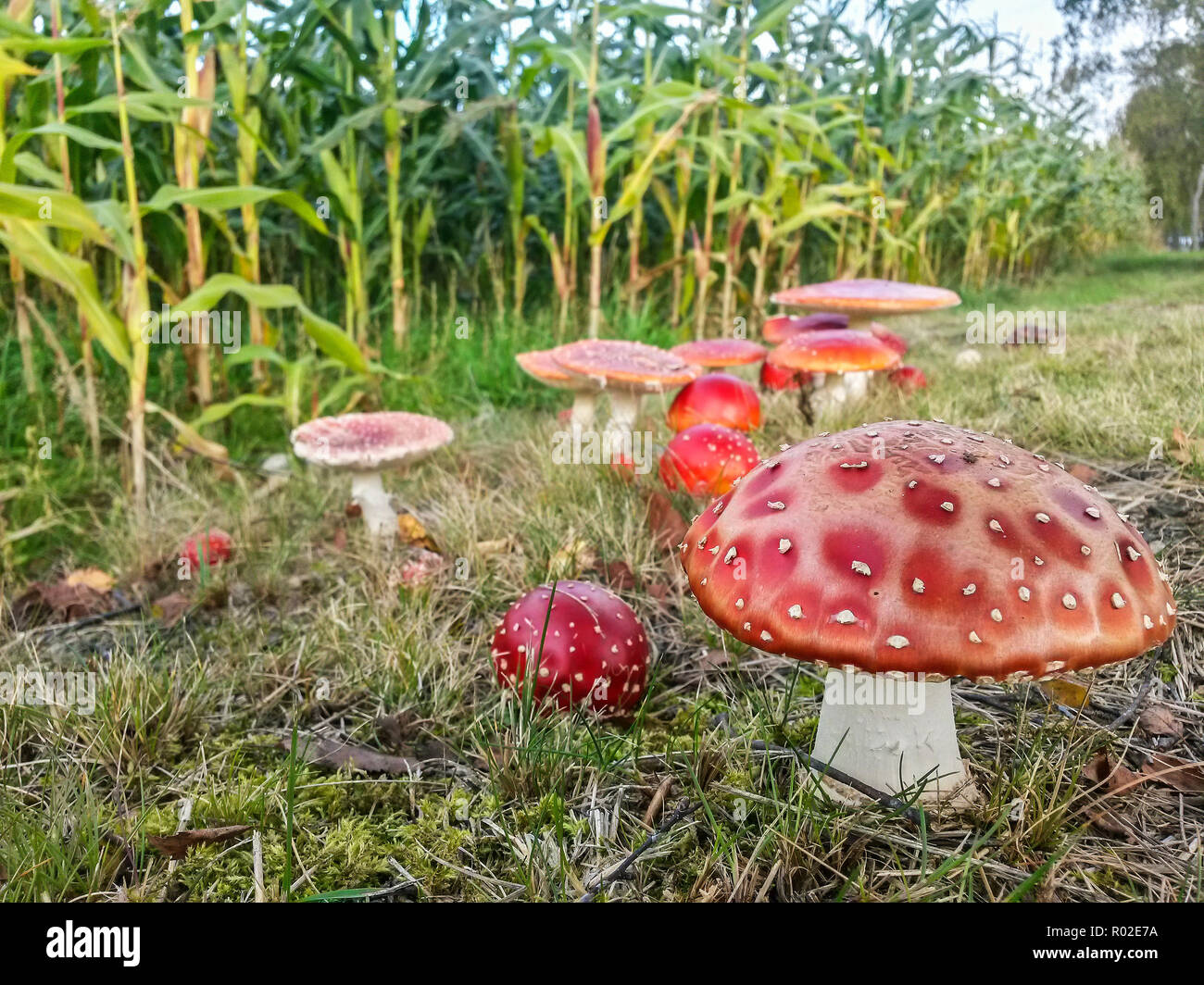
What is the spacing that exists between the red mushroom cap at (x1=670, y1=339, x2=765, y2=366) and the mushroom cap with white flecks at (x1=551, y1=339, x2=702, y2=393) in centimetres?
40

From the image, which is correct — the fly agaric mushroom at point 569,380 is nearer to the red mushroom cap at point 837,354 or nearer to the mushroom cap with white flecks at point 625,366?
the mushroom cap with white flecks at point 625,366

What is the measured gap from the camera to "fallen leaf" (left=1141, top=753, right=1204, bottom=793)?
164 cm

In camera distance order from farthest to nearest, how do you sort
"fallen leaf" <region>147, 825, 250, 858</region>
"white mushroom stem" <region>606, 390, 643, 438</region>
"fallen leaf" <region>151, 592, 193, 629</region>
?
"white mushroom stem" <region>606, 390, 643, 438</region>
"fallen leaf" <region>151, 592, 193, 629</region>
"fallen leaf" <region>147, 825, 250, 858</region>

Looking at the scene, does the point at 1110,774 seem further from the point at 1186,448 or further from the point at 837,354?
the point at 837,354

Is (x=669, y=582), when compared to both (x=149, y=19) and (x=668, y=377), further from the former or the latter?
(x=149, y=19)

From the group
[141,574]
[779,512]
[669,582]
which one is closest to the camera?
[779,512]

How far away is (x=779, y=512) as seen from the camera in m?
1.44

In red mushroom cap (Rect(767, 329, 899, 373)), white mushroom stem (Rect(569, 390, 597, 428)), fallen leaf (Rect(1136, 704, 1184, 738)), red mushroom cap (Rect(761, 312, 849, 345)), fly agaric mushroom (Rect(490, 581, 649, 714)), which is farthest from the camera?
red mushroom cap (Rect(761, 312, 849, 345))

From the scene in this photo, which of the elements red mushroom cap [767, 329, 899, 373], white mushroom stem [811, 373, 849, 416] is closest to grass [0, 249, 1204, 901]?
red mushroom cap [767, 329, 899, 373]

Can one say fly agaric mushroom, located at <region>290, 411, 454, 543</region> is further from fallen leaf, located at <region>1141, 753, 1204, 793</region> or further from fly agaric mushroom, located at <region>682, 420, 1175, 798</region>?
fallen leaf, located at <region>1141, 753, 1204, 793</region>

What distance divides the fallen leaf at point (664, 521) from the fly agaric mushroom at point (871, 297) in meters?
2.02

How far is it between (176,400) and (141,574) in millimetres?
1810

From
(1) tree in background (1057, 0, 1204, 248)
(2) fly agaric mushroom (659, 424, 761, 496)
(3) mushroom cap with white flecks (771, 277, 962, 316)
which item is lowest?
(2) fly agaric mushroom (659, 424, 761, 496)
